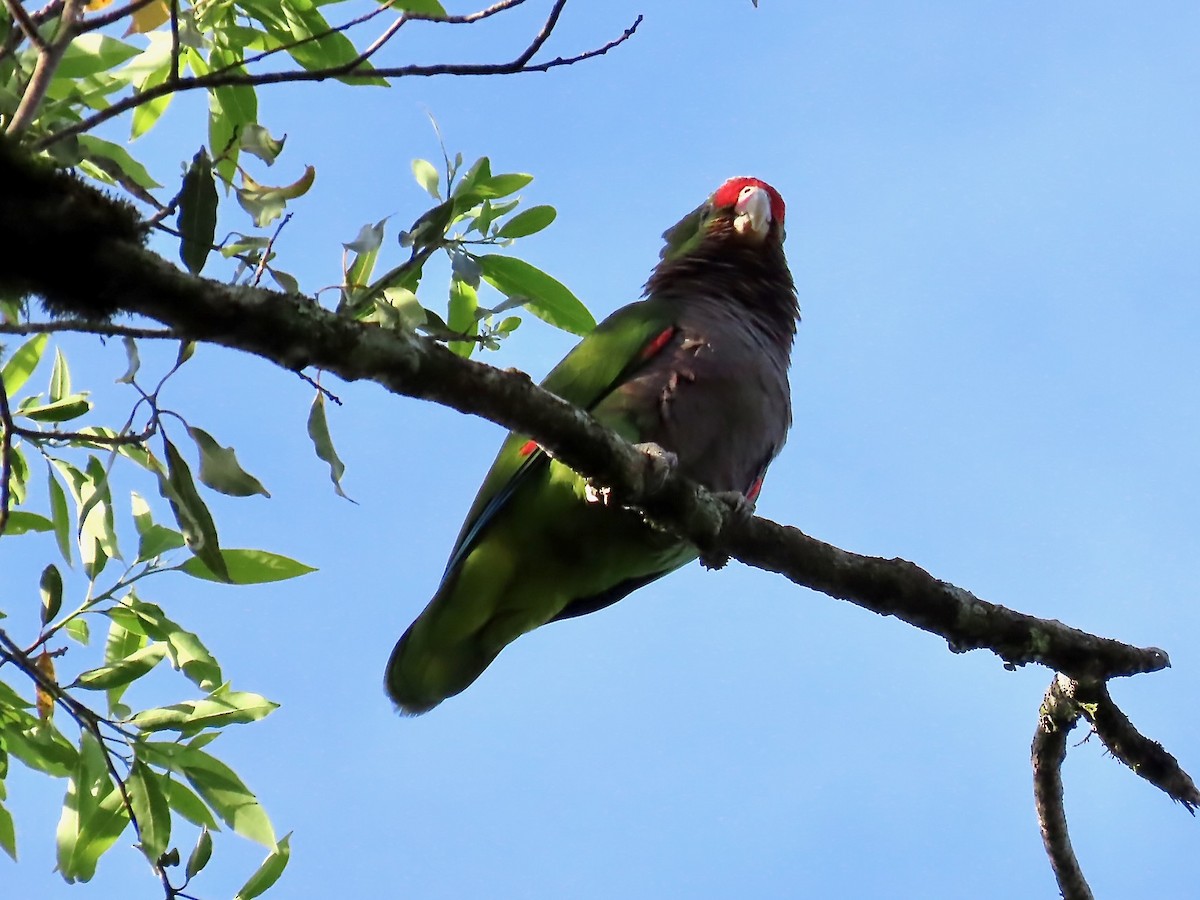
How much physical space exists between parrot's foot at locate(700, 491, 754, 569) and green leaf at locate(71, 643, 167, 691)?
53.8 inches

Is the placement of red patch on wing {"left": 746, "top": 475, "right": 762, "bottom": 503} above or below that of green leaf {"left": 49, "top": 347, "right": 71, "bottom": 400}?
above

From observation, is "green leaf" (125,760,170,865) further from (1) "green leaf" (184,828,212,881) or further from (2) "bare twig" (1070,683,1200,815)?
(2) "bare twig" (1070,683,1200,815)

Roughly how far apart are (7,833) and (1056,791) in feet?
8.90

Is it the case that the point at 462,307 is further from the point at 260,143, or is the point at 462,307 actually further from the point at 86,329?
the point at 86,329

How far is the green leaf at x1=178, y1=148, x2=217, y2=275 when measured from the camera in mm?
2041

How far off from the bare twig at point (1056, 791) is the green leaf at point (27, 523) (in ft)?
8.78

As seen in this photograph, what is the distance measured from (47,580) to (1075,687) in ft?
8.56

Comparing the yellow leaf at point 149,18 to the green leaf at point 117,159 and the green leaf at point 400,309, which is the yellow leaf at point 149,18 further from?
the green leaf at point 400,309

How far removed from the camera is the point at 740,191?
14.8 ft

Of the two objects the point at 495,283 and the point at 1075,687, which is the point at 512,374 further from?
the point at 1075,687

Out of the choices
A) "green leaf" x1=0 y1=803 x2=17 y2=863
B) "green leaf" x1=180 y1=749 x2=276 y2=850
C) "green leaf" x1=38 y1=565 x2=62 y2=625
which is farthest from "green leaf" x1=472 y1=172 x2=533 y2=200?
"green leaf" x1=0 y1=803 x2=17 y2=863

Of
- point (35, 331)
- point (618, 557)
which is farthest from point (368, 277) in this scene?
point (618, 557)

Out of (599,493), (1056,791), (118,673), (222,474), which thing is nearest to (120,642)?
(118,673)

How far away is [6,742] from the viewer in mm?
2779
